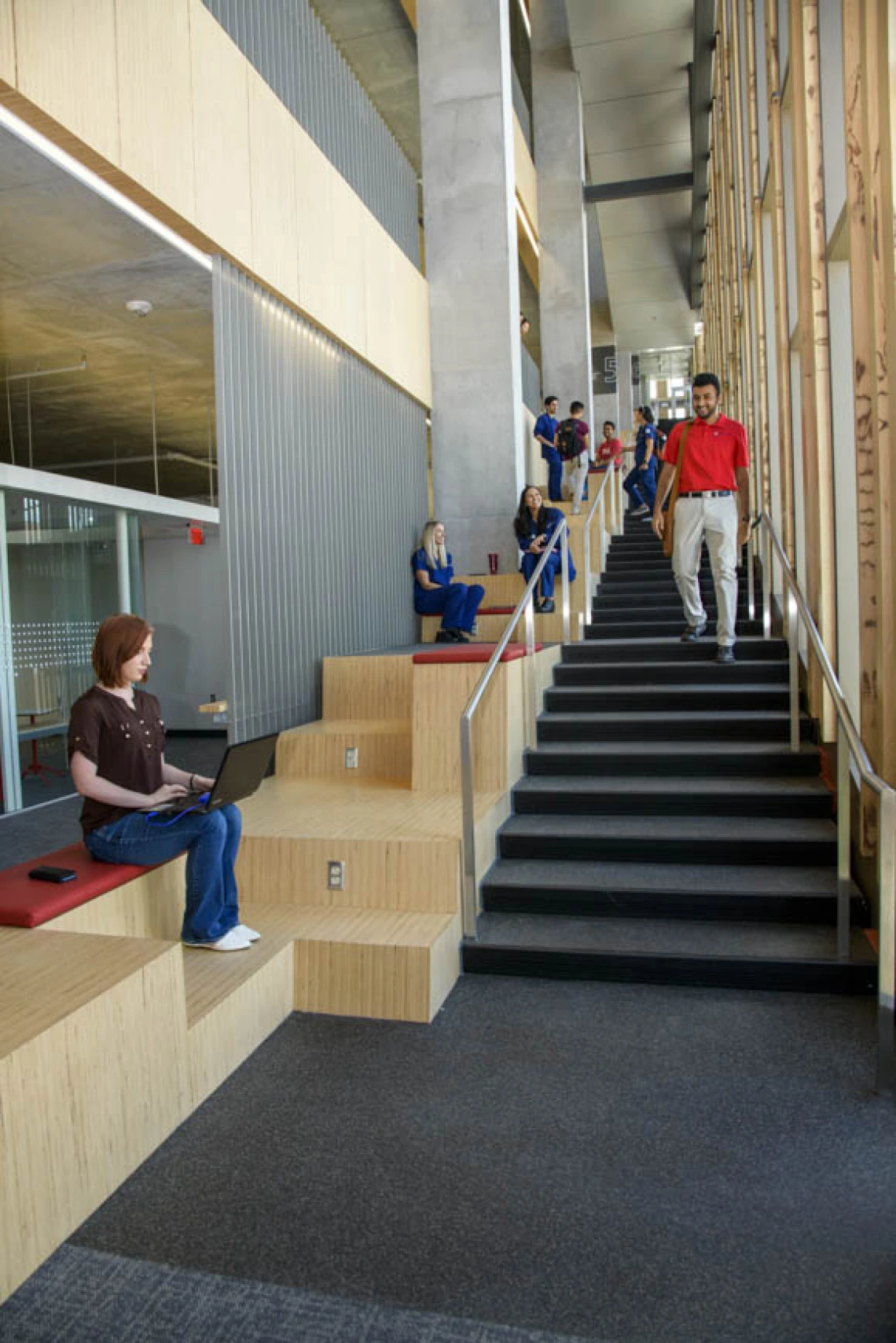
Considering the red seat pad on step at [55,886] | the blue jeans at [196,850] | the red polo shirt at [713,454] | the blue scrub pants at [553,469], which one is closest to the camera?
the red seat pad on step at [55,886]

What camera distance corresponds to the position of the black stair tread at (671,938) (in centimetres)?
361

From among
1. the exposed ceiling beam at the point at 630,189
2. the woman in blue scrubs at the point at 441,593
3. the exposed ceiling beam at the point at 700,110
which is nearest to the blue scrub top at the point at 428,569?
the woman in blue scrubs at the point at 441,593

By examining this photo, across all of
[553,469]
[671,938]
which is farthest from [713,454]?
[553,469]

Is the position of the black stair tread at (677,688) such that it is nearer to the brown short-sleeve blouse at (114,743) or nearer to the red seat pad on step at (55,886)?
the brown short-sleeve blouse at (114,743)

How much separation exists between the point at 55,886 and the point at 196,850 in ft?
1.66

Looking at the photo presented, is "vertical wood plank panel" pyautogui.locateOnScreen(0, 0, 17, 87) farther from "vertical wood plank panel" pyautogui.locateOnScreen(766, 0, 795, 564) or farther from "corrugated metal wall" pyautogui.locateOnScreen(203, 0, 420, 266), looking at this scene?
"vertical wood plank panel" pyautogui.locateOnScreen(766, 0, 795, 564)

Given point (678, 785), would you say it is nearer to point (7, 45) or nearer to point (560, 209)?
point (7, 45)

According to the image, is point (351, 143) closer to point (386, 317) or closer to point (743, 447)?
point (386, 317)

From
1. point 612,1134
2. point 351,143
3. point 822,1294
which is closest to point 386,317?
point 351,143

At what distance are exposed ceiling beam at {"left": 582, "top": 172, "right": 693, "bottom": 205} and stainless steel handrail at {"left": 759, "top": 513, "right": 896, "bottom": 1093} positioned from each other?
40.3ft

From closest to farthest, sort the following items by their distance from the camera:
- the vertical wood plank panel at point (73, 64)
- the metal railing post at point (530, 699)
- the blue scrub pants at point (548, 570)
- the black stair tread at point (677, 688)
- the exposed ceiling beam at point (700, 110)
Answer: the vertical wood plank panel at point (73, 64) < the metal railing post at point (530, 699) < the black stair tread at point (677, 688) < the blue scrub pants at point (548, 570) < the exposed ceiling beam at point (700, 110)

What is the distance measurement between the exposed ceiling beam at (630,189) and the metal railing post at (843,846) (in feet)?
47.5

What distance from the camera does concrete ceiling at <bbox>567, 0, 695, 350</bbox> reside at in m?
11.7

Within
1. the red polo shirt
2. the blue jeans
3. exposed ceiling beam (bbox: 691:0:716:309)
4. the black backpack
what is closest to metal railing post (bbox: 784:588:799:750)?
the red polo shirt
